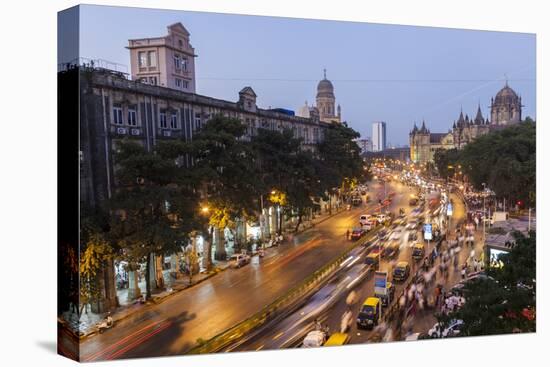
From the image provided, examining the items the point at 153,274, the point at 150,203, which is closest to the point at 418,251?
the point at 153,274

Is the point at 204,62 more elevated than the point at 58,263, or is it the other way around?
the point at 204,62

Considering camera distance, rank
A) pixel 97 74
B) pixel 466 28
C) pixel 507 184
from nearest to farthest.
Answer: pixel 97 74, pixel 466 28, pixel 507 184

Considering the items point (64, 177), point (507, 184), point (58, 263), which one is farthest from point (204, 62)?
point (507, 184)

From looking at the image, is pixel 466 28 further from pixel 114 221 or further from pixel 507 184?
pixel 114 221

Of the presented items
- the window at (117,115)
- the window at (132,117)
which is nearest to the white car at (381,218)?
the window at (132,117)

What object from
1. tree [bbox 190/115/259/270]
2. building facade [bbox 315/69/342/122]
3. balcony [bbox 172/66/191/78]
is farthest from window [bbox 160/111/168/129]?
building facade [bbox 315/69/342/122]

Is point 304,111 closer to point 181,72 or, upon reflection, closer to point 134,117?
point 181,72

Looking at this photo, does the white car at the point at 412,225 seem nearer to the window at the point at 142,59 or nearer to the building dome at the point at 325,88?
the building dome at the point at 325,88
